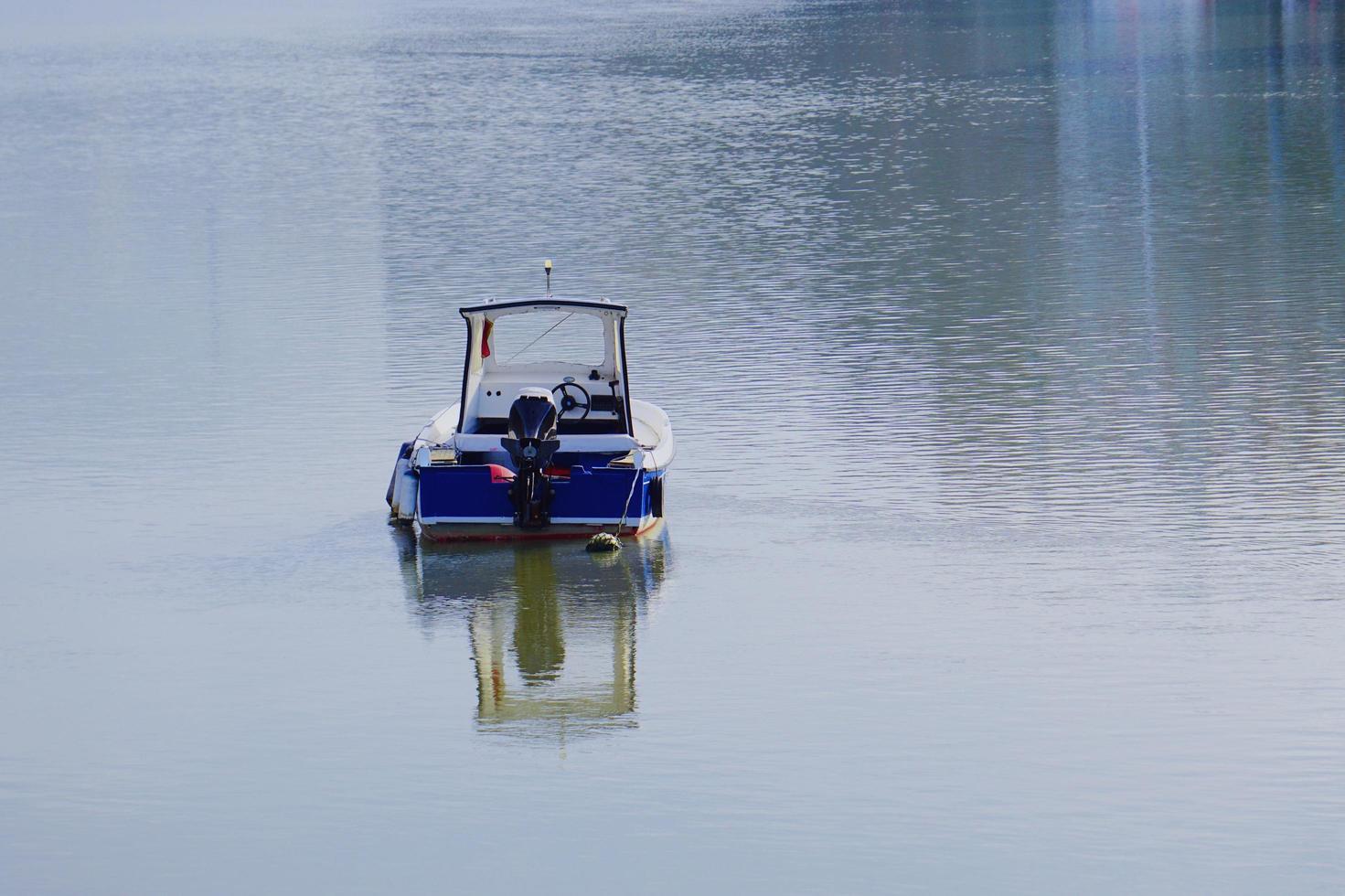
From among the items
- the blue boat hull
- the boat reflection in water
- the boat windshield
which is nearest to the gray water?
the boat reflection in water

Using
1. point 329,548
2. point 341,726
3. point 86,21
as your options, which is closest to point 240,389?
point 329,548

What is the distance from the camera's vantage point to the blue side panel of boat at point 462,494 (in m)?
16.6

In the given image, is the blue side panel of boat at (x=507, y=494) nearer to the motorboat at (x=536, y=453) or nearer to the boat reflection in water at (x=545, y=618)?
the motorboat at (x=536, y=453)

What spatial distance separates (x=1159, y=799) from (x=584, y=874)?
322 centimetres

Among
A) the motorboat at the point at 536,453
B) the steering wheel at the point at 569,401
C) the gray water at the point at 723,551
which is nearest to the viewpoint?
the gray water at the point at 723,551

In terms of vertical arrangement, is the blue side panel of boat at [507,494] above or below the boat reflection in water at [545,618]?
above

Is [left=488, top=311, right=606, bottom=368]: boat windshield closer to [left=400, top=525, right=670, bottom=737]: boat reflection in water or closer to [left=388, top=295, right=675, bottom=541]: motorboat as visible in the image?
[left=388, top=295, right=675, bottom=541]: motorboat

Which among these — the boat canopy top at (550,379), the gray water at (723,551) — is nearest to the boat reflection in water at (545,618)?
the gray water at (723,551)

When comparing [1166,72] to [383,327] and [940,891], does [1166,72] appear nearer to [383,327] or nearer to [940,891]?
[383,327]

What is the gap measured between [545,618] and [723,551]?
6.26 ft

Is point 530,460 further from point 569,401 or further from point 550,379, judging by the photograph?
point 550,379

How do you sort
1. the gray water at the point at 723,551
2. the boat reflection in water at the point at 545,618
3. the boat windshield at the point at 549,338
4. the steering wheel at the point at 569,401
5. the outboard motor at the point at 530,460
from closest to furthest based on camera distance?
the gray water at the point at 723,551, the boat reflection in water at the point at 545,618, the outboard motor at the point at 530,460, the steering wheel at the point at 569,401, the boat windshield at the point at 549,338

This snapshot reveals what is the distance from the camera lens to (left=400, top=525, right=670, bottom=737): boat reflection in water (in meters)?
13.5

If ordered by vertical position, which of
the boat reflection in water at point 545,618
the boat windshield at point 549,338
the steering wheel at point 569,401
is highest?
the boat windshield at point 549,338
